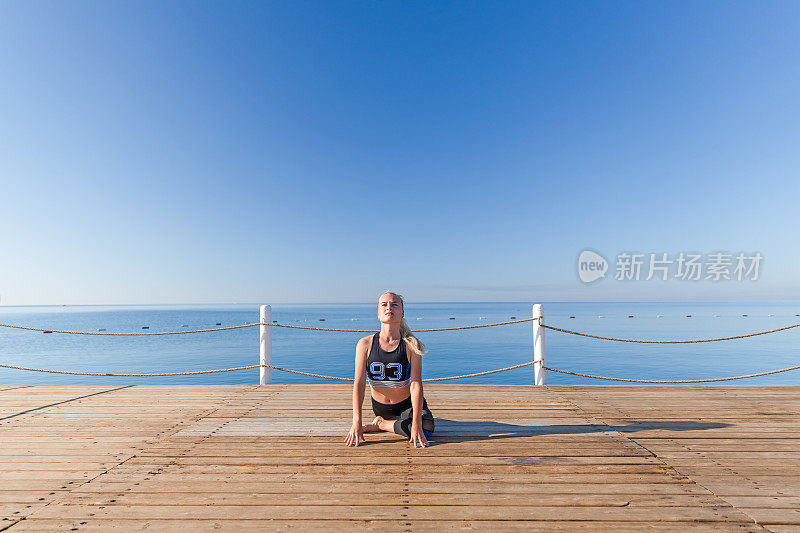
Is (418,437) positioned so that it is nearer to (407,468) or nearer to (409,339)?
(407,468)

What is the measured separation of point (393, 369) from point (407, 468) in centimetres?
81

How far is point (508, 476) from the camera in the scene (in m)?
2.93

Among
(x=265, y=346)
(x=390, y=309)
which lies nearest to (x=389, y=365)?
(x=390, y=309)

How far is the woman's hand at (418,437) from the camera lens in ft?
11.6

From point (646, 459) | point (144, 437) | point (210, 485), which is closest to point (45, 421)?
point (144, 437)

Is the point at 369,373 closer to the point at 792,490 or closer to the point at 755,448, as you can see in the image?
the point at 792,490

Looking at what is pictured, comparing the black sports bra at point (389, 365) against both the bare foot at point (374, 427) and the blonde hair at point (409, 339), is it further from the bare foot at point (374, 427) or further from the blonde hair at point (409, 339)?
the bare foot at point (374, 427)

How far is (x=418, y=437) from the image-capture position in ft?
11.7

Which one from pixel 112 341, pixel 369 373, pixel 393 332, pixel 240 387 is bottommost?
pixel 112 341

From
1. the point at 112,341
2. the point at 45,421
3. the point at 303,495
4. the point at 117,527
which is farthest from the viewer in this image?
the point at 112,341

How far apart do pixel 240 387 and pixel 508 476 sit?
16.0ft

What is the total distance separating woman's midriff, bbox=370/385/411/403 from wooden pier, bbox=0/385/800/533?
0.35 m

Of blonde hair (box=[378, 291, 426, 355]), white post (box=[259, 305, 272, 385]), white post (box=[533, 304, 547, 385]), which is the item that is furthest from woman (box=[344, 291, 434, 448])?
white post (box=[259, 305, 272, 385])

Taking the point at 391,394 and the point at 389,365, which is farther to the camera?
the point at 391,394
